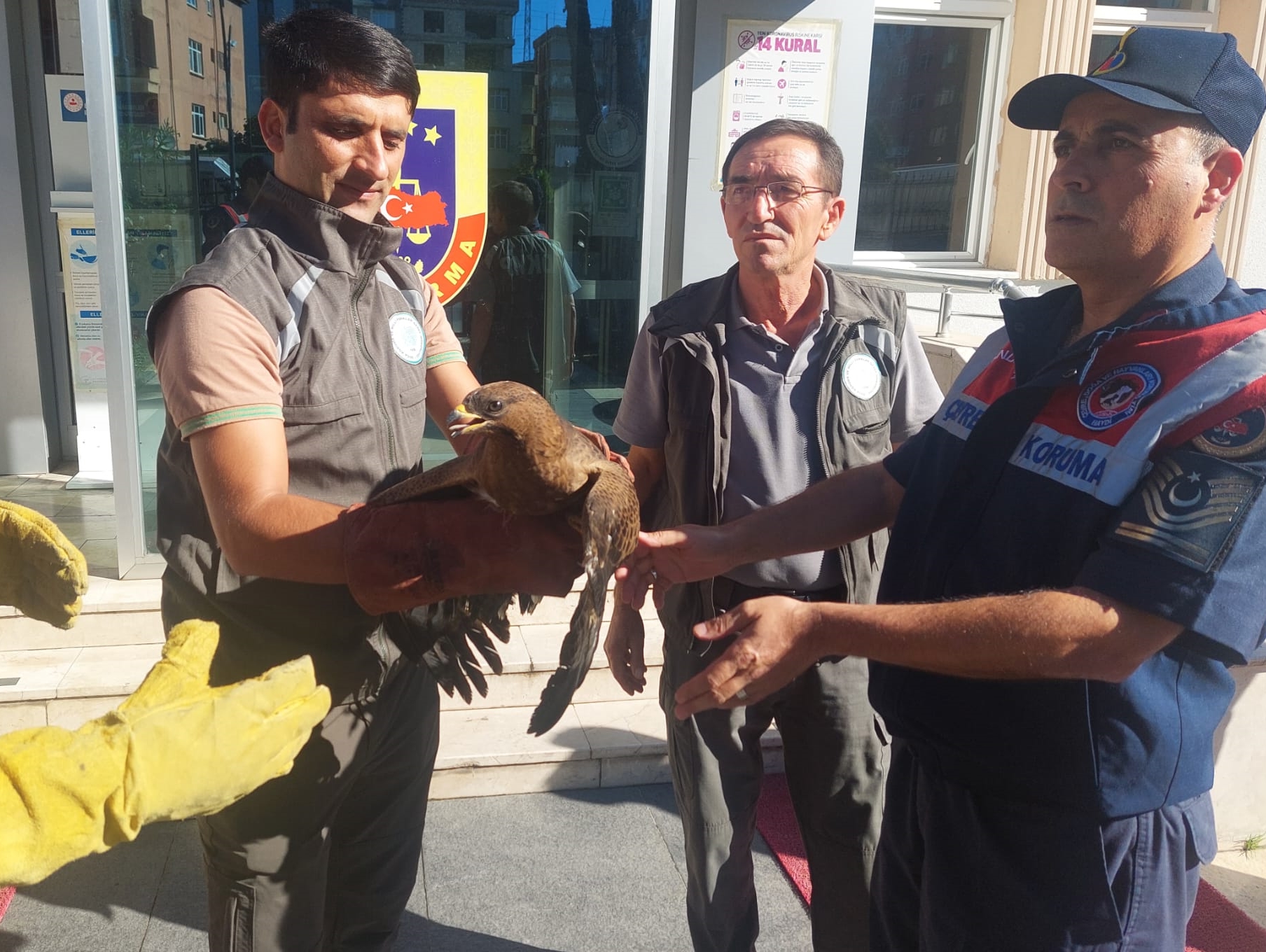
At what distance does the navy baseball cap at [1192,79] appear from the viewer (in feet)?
6.17

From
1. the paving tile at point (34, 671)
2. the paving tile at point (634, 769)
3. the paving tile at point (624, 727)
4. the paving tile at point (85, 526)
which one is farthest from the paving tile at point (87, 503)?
the paving tile at point (634, 769)

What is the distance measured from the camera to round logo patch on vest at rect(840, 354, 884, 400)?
294 centimetres

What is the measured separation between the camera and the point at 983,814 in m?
2.03

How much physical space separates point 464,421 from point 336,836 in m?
1.27

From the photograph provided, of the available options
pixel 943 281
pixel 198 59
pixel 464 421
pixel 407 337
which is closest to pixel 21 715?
pixel 407 337

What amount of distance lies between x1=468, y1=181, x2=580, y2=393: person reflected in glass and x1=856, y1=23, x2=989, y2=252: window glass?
2.59m

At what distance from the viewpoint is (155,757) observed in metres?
1.76

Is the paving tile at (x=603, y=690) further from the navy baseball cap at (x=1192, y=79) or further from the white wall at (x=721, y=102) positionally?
the navy baseball cap at (x=1192, y=79)

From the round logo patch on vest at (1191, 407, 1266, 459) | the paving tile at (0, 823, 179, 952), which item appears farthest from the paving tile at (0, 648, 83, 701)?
the round logo patch on vest at (1191, 407, 1266, 459)

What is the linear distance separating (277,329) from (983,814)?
1.88 metres

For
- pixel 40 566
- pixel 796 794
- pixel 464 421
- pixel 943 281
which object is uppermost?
pixel 943 281

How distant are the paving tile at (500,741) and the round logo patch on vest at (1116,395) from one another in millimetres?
2936

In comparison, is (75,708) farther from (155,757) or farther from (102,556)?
(155,757)

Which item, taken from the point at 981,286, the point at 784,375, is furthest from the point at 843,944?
the point at 981,286
